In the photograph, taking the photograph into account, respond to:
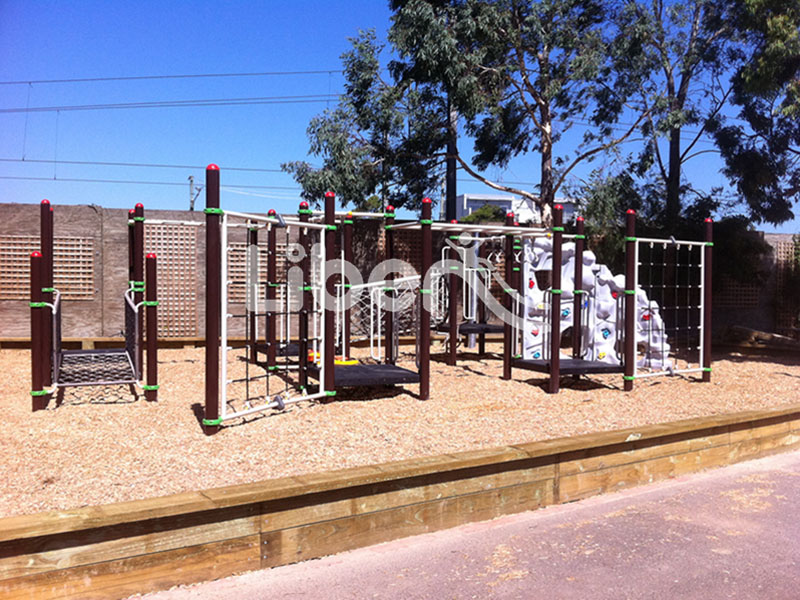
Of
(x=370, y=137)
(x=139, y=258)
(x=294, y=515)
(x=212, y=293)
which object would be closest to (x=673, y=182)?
(x=370, y=137)

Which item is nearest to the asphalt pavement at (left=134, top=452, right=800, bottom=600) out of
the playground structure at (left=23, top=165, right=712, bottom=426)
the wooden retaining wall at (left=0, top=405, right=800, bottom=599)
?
the wooden retaining wall at (left=0, top=405, right=800, bottom=599)

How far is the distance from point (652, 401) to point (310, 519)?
558cm

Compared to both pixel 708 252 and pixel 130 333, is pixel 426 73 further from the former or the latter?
pixel 130 333

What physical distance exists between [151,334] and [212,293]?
218 centimetres

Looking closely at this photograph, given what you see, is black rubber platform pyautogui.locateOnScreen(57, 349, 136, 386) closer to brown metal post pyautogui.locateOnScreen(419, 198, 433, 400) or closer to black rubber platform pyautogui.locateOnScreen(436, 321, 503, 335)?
brown metal post pyautogui.locateOnScreen(419, 198, 433, 400)

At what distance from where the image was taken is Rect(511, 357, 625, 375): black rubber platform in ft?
28.7

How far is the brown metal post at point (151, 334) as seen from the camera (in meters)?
7.21

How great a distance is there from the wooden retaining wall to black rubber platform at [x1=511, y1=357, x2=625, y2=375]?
293cm

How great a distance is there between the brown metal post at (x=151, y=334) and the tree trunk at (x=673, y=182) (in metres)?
11.8

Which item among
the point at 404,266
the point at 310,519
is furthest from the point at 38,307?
the point at 404,266

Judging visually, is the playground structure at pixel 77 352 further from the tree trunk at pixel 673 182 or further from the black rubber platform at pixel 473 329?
the tree trunk at pixel 673 182

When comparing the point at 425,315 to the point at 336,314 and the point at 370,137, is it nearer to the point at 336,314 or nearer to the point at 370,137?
the point at 336,314

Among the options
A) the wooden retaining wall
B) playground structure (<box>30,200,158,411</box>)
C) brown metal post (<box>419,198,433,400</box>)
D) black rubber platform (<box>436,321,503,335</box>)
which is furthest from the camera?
black rubber platform (<box>436,321,503,335</box>)

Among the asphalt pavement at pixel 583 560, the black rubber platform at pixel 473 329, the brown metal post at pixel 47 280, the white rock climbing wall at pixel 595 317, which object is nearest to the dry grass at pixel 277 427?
the brown metal post at pixel 47 280
